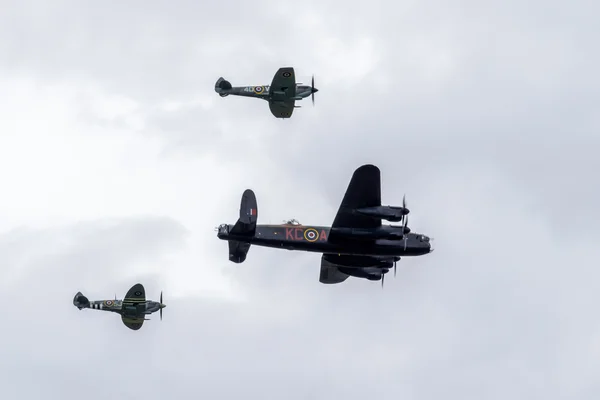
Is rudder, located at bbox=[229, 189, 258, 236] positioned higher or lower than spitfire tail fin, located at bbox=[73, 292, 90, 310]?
→ higher

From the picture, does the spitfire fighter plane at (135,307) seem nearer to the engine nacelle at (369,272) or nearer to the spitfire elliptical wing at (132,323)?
the spitfire elliptical wing at (132,323)

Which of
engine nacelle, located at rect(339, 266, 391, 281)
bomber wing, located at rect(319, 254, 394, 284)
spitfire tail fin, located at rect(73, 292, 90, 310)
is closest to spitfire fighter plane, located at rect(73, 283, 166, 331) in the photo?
spitfire tail fin, located at rect(73, 292, 90, 310)

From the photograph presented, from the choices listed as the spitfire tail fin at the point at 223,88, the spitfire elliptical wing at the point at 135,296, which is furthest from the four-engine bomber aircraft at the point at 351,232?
the spitfire tail fin at the point at 223,88

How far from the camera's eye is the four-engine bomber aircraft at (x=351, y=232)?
58.1m

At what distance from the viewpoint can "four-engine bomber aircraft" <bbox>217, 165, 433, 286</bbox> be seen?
58062mm

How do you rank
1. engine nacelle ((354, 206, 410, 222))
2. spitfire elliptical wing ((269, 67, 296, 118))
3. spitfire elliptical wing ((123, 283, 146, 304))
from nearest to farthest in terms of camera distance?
engine nacelle ((354, 206, 410, 222))
spitfire elliptical wing ((269, 67, 296, 118))
spitfire elliptical wing ((123, 283, 146, 304))

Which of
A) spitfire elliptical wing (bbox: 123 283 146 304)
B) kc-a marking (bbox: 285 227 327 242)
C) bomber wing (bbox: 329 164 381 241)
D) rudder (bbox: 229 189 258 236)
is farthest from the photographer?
spitfire elliptical wing (bbox: 123 283 146 304)

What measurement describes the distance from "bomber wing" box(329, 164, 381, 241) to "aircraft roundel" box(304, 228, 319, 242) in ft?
2.68

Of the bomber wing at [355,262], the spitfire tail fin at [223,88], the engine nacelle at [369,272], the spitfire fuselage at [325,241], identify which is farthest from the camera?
the spitfire tail fin at [223,88]

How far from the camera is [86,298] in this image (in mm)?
85375

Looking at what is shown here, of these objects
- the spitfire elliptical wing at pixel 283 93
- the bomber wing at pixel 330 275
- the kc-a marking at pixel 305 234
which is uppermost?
the spitfire elliptical wing at pixel 283 93

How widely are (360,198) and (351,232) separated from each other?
224 centimetres

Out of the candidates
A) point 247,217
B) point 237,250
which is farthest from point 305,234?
point 237,250

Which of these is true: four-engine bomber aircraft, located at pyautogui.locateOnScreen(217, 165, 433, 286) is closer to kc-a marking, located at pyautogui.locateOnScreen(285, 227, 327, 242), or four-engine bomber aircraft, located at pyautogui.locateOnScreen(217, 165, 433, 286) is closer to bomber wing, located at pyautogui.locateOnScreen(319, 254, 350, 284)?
kc-a marking, located at pyautogui.locateOnScreen(285, 227, 327, 242)
